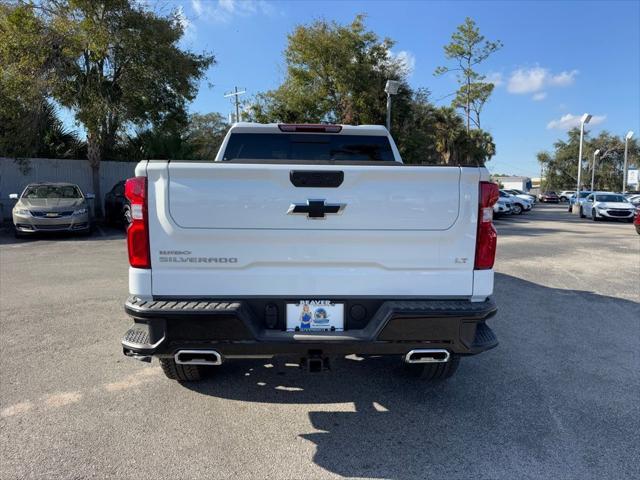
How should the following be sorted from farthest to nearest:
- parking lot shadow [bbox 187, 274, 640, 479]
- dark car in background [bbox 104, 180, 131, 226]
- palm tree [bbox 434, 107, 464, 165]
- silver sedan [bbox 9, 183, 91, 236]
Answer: palm tree [bbox 434, 107, 464, 165]
dark car in background [bbox 104, 180, 131, 226]
silver sedan [bbox 9, 183, 91, 236]
parking lot shadow [bbox 187, 274, 640, 479]

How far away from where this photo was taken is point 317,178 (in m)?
2.90

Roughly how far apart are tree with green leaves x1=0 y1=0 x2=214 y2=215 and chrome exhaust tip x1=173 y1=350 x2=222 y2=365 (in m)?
15.4

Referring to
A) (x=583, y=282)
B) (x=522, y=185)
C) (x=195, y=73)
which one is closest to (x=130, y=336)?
(x=583, y=282)

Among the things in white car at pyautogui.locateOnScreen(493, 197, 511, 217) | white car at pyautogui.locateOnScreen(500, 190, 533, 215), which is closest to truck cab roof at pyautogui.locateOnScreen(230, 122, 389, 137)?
white car at pyautogui.locateOnScreen(493, 197, 511, 217)

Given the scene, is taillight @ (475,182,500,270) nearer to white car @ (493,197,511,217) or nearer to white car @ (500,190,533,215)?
white car @ (493,197,511,217)

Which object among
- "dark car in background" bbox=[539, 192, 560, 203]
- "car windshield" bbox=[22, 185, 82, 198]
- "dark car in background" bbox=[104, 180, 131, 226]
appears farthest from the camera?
"dark car in background" bbox=[539, 192, 560, 203]

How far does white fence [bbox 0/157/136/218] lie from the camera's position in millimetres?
17609

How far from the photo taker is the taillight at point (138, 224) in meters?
2.85

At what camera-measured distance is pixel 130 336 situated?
9.98ft

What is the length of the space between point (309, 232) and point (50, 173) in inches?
763

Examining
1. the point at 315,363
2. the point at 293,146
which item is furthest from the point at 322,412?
the point at 293,146

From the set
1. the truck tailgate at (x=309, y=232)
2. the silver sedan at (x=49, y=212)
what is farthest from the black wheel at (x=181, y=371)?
the silver sedan at (x=49, y=212)

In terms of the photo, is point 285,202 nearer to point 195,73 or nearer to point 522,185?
point 195,73

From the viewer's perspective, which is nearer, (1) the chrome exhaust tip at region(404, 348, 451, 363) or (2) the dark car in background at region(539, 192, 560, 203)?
(1) the chrome exhaust tip at region(404, 348, 451, 363)
